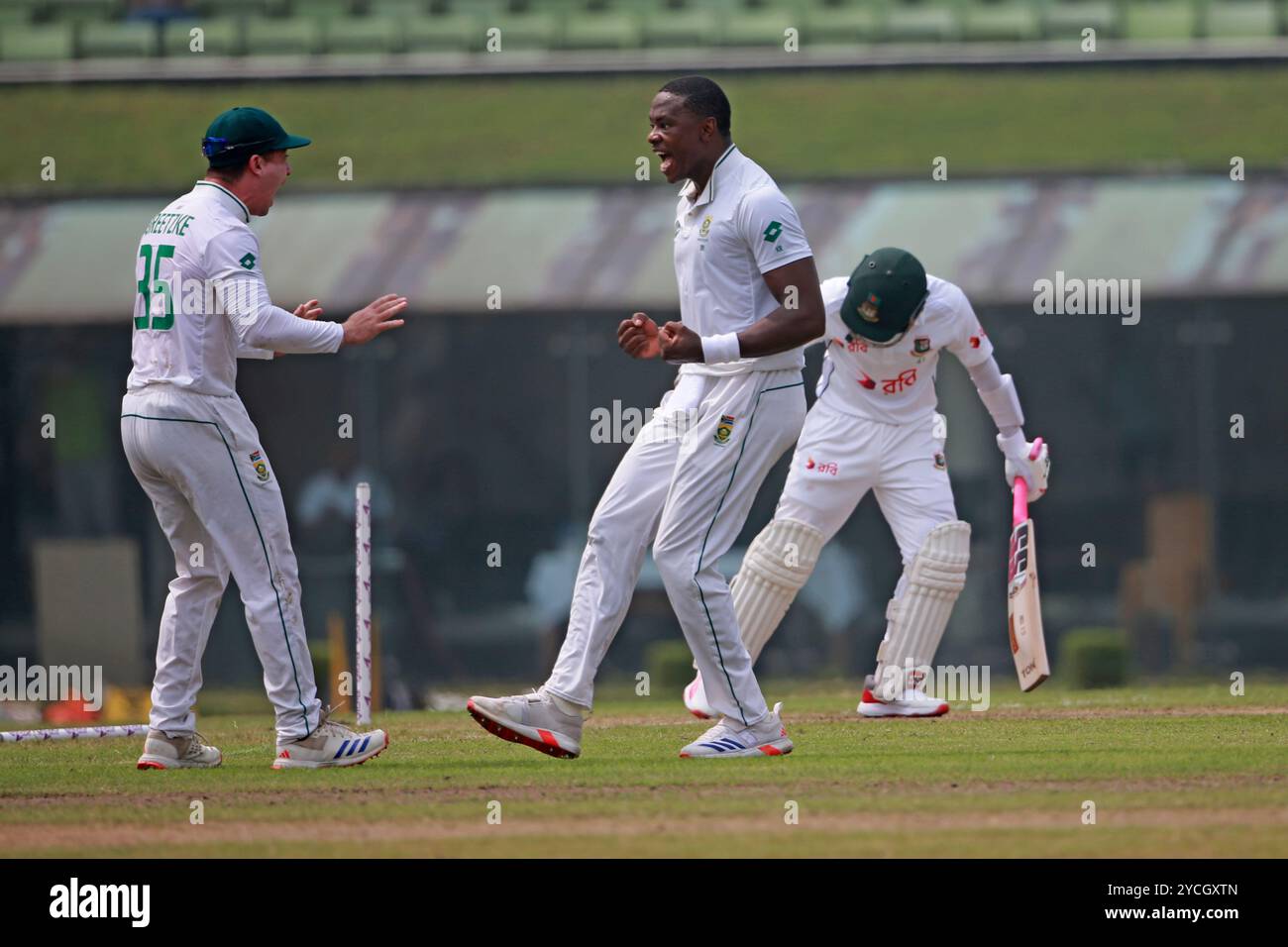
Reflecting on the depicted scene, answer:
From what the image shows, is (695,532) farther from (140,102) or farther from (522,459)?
(140,102)

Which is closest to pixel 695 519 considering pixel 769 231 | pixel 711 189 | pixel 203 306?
pixel 769 231

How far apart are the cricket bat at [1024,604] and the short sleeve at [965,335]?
50 cm

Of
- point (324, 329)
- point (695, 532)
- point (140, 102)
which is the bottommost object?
point (695, 532)

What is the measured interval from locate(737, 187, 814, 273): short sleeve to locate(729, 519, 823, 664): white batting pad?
2.38m

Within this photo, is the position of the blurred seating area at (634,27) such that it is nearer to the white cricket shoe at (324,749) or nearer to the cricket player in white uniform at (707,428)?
the cricket player in white uniform at (707,428)

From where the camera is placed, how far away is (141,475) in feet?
25.3

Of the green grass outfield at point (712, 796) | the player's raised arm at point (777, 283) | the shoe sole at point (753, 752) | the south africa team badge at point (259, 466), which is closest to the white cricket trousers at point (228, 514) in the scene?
the south africa team badge at point (259, 466)

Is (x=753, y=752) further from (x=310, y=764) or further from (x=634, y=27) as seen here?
(x=634, y=27)

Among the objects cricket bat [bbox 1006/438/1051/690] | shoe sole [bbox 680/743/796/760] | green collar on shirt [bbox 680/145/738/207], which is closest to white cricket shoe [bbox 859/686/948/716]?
cricket bat [bbox 1006/438/1051/690]

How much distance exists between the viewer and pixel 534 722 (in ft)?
24.8

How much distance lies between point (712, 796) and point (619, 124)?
1448 cm

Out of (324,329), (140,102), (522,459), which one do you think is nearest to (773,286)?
(324,329)

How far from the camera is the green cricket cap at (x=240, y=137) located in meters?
7.63
